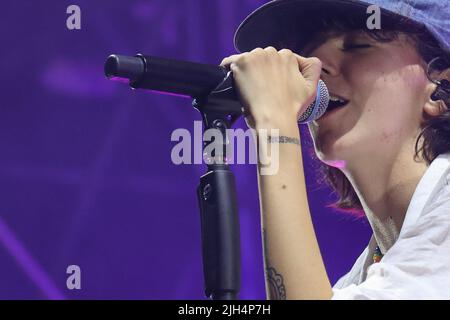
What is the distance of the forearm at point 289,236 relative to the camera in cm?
105

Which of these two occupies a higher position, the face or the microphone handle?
the face

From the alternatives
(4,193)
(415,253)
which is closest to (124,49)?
(4,193)

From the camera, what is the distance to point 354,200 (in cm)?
164

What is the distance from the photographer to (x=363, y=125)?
4.39 ft

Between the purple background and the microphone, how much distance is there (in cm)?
138

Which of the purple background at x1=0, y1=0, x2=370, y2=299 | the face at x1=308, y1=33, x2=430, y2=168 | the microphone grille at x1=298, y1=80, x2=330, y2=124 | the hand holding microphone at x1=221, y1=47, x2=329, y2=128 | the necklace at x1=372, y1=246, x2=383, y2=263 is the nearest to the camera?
the hand holding microphone at x1=221, y1=47, x2=329, y2=128

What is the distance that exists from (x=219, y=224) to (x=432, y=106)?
560 millimetres

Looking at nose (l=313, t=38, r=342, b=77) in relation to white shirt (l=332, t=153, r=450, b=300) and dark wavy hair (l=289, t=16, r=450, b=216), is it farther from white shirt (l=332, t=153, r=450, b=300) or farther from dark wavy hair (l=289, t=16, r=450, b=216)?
white shirt (l=332, t=153, r=450, b=300)

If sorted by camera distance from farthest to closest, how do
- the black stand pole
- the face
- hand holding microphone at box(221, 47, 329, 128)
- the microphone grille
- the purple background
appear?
the purple background, the face, the microphone grille, hand holding microphone at box(221, 47, 329, 128), the black stand pole

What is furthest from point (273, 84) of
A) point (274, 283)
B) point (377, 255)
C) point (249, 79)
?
point (377, 255)

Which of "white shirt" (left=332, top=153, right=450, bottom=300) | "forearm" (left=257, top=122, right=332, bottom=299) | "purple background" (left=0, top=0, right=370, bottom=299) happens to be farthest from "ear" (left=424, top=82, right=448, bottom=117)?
"purple background" (left=0, top=0, right=370, bottom=299)

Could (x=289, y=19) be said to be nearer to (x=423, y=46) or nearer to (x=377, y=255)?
(x=423, y=46)

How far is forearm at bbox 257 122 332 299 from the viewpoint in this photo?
105 cm
